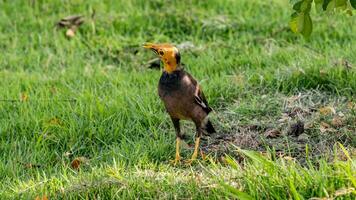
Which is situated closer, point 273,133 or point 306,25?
point 306,25

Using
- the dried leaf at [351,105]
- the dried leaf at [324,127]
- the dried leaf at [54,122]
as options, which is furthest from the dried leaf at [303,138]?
the dried leaf at [54,122]

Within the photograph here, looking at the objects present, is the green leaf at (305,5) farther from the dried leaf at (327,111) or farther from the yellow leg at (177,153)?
the dried leaf at (327,111)

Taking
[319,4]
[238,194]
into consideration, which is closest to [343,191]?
[238,194]

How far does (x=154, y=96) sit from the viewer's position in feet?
22.2

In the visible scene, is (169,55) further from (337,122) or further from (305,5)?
(337,122)

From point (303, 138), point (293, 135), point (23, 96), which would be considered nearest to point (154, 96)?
point (23, 96)

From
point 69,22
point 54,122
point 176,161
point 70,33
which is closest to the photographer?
point 176,161

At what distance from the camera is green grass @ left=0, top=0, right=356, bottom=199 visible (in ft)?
16.3

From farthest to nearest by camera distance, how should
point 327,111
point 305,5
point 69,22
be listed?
point 69,22, point 327,111, point 305,5

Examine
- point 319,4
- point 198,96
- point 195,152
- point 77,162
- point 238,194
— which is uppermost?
point 319,4

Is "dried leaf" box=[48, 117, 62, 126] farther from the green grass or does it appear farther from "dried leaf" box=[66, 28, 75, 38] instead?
"dried leaf" box=[66, 28, 75, 38]

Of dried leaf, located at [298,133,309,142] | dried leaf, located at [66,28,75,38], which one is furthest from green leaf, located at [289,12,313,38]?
dried leaf, located at [66,28,75,38]

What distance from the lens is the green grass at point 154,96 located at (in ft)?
16.3

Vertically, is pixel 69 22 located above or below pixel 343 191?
below
